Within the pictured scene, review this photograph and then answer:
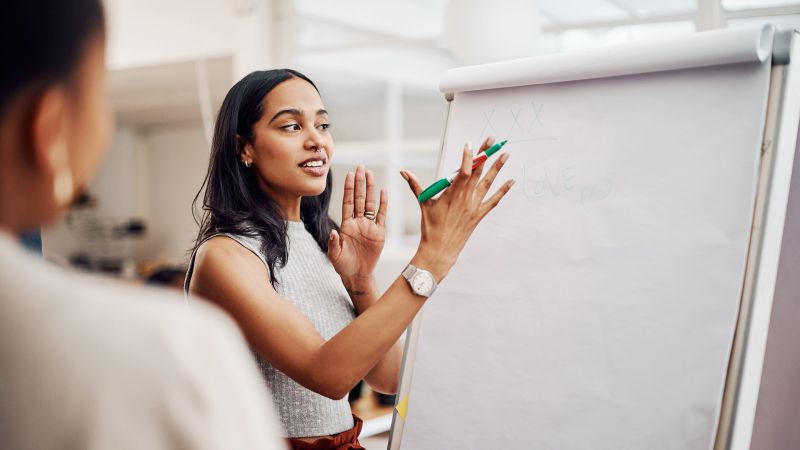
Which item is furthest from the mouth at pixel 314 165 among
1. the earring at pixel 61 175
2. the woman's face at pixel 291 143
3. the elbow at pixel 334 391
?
the earring at pixel 61 175

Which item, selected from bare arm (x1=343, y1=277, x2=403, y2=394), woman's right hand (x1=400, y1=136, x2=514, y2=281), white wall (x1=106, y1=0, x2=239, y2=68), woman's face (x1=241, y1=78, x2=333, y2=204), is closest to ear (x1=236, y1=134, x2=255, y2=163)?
woman's face (x1=241, y1=78, x2=333, y2=204)

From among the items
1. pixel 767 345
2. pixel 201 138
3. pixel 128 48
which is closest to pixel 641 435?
pixel 767 345

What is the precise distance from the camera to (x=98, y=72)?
0.50 meters

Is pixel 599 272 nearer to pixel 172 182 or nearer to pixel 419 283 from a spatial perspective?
pixel 419 283

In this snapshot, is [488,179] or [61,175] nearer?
[61,175]

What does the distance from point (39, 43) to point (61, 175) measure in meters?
0.09

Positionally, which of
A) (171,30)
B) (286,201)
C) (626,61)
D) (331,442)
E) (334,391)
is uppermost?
(171,30)

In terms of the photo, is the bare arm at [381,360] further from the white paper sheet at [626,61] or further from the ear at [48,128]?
the ear at [48,128]

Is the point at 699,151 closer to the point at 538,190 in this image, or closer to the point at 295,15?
the point at 538,190

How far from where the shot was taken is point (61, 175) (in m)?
0.48

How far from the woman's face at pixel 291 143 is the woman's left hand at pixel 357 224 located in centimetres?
7

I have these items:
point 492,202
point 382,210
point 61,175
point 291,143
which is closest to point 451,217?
point 492,202

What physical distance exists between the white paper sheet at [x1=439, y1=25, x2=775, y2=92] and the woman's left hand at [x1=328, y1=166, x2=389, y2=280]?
275 mm

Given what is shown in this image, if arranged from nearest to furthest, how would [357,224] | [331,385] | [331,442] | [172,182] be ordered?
[331,385], [331,442], [357,224], [172,182]
